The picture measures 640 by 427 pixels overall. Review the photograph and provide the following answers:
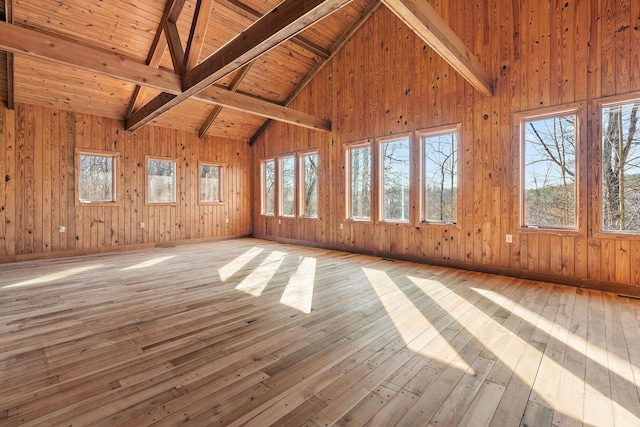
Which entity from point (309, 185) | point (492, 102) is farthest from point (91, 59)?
point (492, 102)

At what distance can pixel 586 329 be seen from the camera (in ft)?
8.31

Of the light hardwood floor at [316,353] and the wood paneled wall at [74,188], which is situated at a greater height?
the wood paneled wall at [74,188]

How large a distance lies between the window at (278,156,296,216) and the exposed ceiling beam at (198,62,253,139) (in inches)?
75.7

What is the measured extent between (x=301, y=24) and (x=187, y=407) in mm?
2982

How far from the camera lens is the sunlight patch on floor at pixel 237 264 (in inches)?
174

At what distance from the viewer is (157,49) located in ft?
17.4

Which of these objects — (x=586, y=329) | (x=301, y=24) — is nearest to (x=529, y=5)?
(x=301, y=24)

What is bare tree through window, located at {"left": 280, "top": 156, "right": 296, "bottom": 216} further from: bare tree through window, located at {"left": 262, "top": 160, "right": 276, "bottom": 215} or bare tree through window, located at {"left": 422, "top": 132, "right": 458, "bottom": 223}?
bare tree through window, located at {"left": 422, "top": 132, "right": 458, "bottom": 223}

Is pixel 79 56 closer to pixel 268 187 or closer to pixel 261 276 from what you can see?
pixel 261 276

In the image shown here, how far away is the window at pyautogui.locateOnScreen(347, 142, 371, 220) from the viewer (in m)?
6.14

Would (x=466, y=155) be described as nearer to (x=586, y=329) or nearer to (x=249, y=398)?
(x=586, y=329)

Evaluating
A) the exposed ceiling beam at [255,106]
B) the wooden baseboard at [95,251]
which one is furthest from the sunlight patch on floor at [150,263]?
the exposed ceiling beam at [255,106]

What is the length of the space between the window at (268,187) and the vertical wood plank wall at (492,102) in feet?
7.42

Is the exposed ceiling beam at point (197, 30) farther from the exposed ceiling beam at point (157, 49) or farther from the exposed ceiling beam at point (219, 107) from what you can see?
the exposed ceiling beam at point (219, 107)
